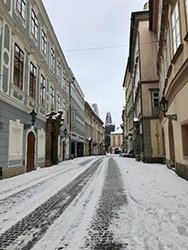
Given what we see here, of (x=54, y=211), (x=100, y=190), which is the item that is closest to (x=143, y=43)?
(x=100, y=190)

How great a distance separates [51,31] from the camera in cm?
2080

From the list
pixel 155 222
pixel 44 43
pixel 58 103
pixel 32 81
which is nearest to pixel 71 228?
pixel 155 222

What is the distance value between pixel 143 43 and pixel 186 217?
20362 mm

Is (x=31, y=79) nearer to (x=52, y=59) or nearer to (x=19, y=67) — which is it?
(x=19, y=67)

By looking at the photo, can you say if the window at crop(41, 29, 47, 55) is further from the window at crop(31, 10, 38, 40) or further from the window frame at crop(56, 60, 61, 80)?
the window frame at crop(56, 60, 61, 80)

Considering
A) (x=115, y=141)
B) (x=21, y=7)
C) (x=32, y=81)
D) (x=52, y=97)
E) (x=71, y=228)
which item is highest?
(x=21, y=7)

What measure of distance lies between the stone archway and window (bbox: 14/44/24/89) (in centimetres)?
333

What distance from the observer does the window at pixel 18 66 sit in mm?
12789

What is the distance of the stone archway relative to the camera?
14900 mm

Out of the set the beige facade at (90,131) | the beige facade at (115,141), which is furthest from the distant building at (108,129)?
the beige facade at (90,131)

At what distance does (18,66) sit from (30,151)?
5.17 m

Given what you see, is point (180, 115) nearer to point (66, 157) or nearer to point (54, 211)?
point (54, 211)

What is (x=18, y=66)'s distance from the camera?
520 inches

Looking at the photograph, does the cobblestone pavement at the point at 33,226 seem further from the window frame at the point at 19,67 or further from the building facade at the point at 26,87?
the window frame at the point at 19,67
